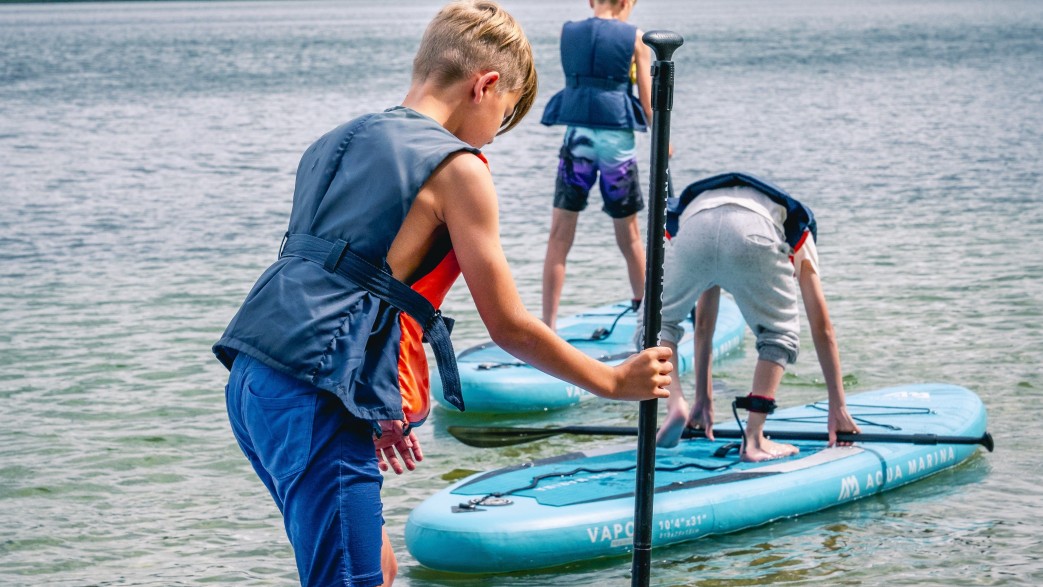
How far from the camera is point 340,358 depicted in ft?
8.36

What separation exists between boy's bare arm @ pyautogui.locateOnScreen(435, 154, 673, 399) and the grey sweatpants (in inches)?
90.8

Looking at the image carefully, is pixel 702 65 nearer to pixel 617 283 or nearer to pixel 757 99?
pixel 757 99

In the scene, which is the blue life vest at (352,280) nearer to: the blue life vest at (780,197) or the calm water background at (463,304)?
the calm water background at (463,304)

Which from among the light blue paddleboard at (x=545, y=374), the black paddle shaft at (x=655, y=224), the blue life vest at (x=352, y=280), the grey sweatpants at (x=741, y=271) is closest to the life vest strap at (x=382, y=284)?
the blue life vest at (x=352, y=280)

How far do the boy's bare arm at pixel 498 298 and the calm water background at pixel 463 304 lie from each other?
218 cm

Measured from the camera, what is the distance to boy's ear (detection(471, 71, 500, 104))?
267 cm

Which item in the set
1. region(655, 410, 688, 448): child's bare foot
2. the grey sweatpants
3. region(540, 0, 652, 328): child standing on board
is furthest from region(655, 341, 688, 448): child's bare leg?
region(540, 0, 652, 328): child standing on board

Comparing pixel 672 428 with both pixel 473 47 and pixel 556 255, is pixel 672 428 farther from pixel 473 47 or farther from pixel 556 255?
pixel 473 47

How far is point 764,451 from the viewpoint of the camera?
543cm

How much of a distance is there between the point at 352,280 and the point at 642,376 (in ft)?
2.09

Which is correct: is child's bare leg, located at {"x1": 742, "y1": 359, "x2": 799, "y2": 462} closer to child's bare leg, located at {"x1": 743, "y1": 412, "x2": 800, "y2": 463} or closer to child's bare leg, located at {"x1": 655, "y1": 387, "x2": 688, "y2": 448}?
child's bare leg, located at {"x1": 743, "y1": 412, "x2": 800, "y2": 463}

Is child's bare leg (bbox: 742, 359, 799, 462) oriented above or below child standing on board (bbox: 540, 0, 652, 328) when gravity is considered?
below

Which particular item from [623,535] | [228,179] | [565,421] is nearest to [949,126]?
[228,179]

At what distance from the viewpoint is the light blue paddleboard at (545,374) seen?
6.77 meters
